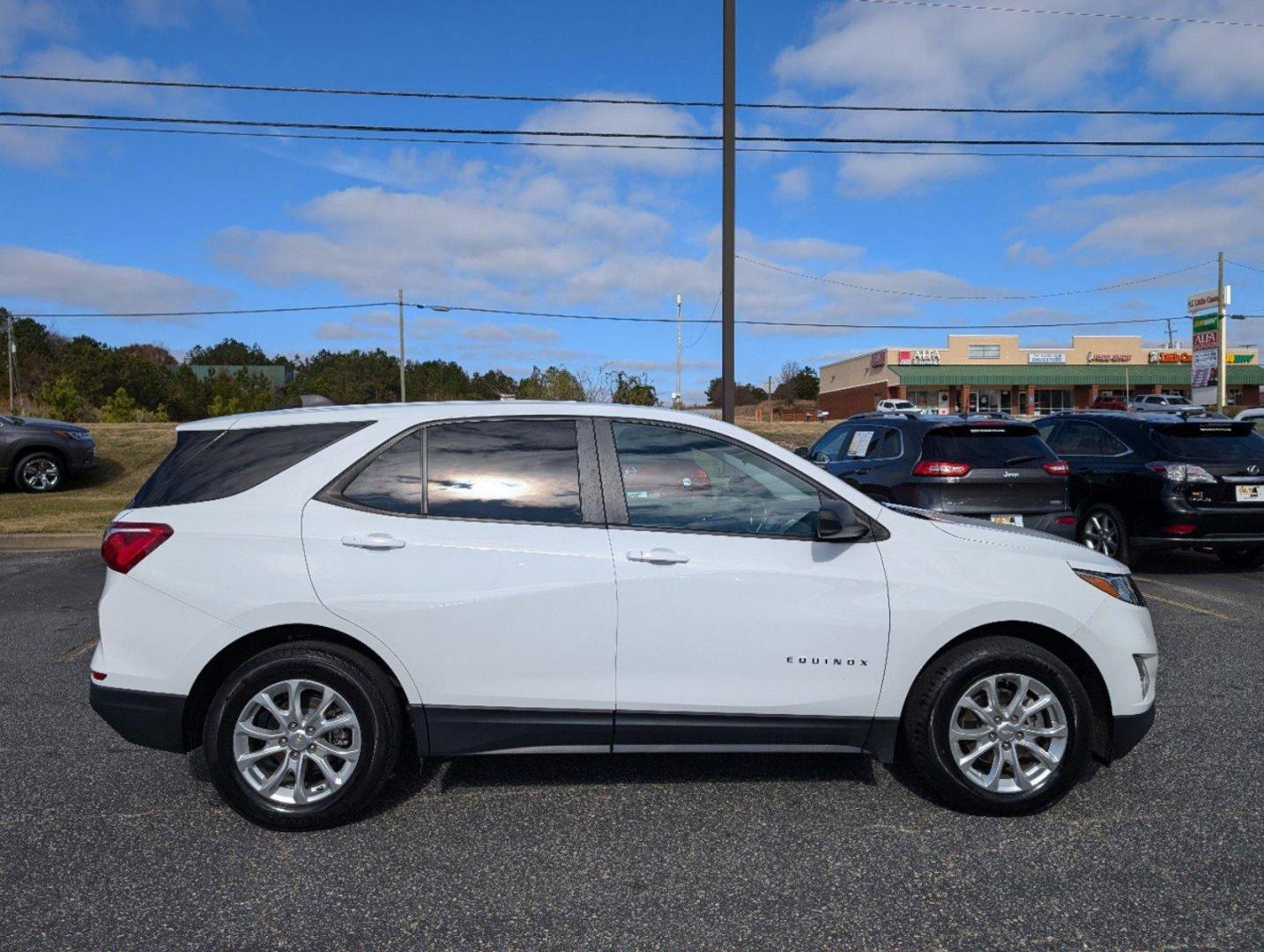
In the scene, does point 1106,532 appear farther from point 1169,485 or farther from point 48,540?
point 48,540

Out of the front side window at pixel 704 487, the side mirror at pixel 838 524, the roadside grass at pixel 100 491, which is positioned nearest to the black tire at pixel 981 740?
the side mirror at pixel 838 524

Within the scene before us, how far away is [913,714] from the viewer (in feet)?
12.0

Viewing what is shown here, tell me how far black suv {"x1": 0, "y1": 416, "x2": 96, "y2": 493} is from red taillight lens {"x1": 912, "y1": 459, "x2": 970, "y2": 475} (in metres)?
15.1

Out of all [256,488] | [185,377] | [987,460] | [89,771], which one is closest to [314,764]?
[256,488]

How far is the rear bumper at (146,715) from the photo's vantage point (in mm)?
3506

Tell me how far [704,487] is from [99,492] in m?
16.3

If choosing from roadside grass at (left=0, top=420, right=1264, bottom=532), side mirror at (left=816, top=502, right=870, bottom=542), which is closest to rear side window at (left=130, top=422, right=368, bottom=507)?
side mirror at (left=816, top=502, right=870, bottom=542)

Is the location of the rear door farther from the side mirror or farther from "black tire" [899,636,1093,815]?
the side mirror

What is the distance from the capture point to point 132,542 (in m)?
3.57

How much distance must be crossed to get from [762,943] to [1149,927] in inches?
47.9

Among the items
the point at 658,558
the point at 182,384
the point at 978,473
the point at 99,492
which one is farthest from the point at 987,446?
the point at 182,384

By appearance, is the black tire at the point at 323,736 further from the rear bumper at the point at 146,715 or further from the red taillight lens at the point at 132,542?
the red taillight lens at the point at 132,542

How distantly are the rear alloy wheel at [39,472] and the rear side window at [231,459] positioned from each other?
581 inches

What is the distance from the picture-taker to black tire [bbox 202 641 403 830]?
3473mm
